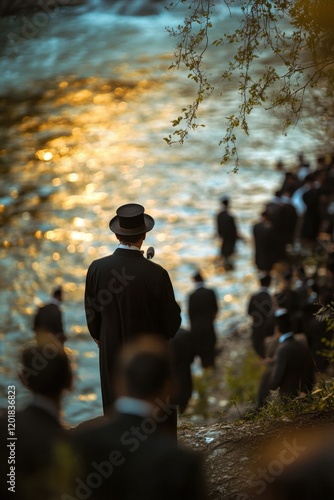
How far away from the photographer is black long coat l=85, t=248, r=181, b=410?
498 centimetres

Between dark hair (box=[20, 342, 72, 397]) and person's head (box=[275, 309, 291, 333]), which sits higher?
person's head (box=[275, 309, 291, 333])

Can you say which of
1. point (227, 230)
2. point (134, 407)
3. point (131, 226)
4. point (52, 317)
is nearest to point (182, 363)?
point (52, 317)

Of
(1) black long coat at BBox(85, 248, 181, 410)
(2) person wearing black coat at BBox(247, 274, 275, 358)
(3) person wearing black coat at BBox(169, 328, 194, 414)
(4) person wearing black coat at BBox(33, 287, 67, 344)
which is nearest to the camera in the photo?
(1) black long coat at BBox(85, 248, 181, 410)

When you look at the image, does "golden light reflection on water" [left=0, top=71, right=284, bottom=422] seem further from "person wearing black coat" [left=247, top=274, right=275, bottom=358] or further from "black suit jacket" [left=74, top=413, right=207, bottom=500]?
"black suit jacket" [left=74, top=413, right=207, bottom=500]

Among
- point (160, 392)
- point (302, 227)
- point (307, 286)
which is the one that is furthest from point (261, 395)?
point (302, 227)

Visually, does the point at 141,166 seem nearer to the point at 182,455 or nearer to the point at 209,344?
the point at 209,344

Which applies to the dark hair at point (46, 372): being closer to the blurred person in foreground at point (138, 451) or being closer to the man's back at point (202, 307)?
the blurred person in foreground at point (138, 451)

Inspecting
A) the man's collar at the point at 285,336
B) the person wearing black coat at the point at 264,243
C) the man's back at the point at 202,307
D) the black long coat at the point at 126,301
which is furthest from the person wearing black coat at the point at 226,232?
the black long coat at the point at 126,301

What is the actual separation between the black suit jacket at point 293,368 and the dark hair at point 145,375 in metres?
3.79

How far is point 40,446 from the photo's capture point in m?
3.36

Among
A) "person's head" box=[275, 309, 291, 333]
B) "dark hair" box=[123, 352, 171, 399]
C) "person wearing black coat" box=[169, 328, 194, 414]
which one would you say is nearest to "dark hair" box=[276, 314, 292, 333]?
"person's head" box=[275, 309, 291, 333]

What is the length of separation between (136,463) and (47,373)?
577 millimetres

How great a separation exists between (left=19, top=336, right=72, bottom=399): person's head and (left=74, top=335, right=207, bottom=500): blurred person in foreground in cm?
24

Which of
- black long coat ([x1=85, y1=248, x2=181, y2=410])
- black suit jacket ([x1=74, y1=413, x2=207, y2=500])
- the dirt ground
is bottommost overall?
the dirt ground
